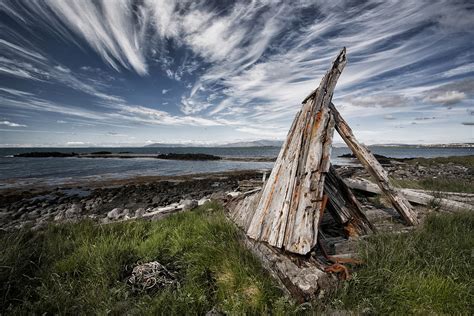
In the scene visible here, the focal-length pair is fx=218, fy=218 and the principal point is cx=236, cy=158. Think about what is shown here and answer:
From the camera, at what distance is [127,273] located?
12.0 ft

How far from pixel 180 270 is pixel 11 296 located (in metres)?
2.25

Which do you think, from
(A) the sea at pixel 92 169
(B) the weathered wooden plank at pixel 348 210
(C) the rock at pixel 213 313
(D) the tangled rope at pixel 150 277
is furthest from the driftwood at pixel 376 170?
(A) the sea at pixel 92 169

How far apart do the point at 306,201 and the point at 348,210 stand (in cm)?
170

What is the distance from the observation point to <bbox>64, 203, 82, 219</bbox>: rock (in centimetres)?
1004

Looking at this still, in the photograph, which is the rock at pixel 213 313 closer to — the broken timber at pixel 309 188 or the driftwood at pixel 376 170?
the broken timber at pixel 309 188

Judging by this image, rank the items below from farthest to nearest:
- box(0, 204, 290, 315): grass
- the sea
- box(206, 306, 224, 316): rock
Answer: the sea
box(0, 204, 290, 315): grass
box(206, 306, 224, 316): rock

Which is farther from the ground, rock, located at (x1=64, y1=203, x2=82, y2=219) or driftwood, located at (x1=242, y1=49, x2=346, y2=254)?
driftwood, located at (x1=242, y1=49, x2=346, y2=254)

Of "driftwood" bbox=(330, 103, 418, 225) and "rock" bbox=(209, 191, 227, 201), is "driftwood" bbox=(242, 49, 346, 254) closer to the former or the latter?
"driftwood" bbox=(330, 103, 418, 225)

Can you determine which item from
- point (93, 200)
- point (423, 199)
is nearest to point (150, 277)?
point (423, 199)

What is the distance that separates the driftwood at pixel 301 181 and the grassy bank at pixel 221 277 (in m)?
0.59

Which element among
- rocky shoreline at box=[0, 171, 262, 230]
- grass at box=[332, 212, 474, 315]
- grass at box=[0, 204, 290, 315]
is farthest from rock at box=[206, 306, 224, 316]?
rocky shoreline at box=[0, 171, 262, 230]

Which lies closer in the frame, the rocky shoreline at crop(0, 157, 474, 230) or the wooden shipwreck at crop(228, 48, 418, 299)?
the wooden shipwreck at crop(228, 48, 418, 299)

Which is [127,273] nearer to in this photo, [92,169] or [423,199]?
[423,199]

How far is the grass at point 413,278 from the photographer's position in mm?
2443
